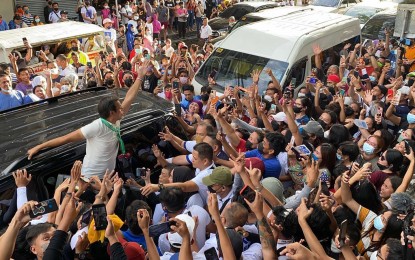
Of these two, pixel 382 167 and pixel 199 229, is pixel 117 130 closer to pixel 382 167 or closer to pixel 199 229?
pixel 199 229

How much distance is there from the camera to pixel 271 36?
945 cm

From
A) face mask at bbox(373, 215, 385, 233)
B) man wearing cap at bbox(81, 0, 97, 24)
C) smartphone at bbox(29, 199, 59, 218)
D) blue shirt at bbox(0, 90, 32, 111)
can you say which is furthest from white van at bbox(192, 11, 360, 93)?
man wearing cap at bbox(81, 0, 97, 24)

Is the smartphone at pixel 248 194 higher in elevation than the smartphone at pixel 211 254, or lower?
higher

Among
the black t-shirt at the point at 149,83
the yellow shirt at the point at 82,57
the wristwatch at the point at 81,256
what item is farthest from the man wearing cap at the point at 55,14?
the wristwatch at the point at 81,256

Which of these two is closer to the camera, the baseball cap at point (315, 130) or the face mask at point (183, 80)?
the baseball cap at point (315, 130)

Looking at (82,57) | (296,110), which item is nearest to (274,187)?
(296,110)

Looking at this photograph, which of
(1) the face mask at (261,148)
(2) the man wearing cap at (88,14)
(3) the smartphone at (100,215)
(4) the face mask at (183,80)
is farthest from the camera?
(2) the man wearing cap at (88,14)

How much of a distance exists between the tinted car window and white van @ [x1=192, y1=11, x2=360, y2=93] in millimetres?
3415

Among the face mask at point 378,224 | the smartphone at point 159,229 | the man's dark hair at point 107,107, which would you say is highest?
the man's dark hair at point 107,107

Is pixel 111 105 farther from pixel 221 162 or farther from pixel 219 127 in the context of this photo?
pixel 219 127

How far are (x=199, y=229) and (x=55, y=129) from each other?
191 centimetres

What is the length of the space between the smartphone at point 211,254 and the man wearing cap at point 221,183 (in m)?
0.87

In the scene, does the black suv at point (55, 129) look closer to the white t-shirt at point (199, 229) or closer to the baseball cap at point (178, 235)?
the white t-shirt at point (199, 229)

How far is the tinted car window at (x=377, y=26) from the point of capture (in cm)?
1312
